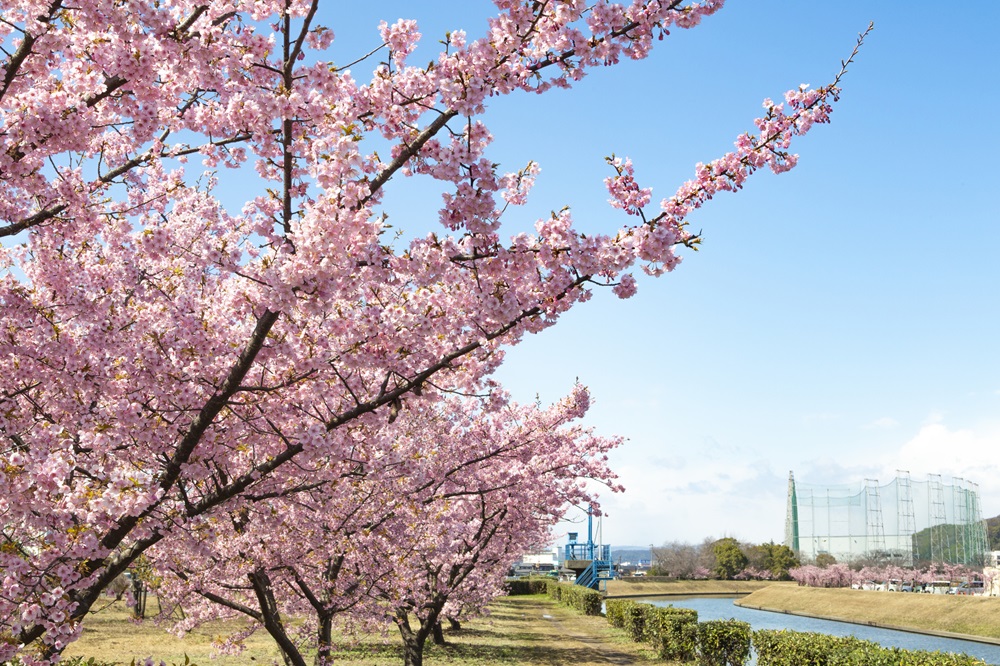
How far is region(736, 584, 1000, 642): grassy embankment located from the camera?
37.3 meters

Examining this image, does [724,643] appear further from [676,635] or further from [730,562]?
[730,562]

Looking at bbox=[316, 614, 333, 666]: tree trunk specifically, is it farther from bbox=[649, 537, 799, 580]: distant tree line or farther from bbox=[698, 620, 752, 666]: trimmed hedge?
bbox=[649, 537, 799, 580]: distant tree line

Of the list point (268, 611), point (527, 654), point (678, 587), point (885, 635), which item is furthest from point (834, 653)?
point (678, 587)

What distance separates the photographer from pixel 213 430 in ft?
20.3

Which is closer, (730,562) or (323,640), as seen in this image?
Result: (323,640)

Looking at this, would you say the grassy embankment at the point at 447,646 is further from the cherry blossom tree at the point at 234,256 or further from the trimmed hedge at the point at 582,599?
the cherry blossom tree at the point at 234,256

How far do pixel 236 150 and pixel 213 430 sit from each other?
224 centimetres

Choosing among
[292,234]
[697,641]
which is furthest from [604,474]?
[292,234]

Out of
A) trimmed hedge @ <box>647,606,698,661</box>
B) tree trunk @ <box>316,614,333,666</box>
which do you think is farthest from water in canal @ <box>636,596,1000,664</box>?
tree trunk @ <box>316,614,333,666</box>

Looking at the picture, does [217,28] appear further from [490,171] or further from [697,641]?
[697,641]

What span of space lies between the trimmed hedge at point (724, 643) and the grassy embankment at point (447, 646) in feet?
9.32

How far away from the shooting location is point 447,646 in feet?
74.2

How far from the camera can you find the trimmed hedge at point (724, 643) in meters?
17.6

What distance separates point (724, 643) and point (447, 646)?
8.49m
